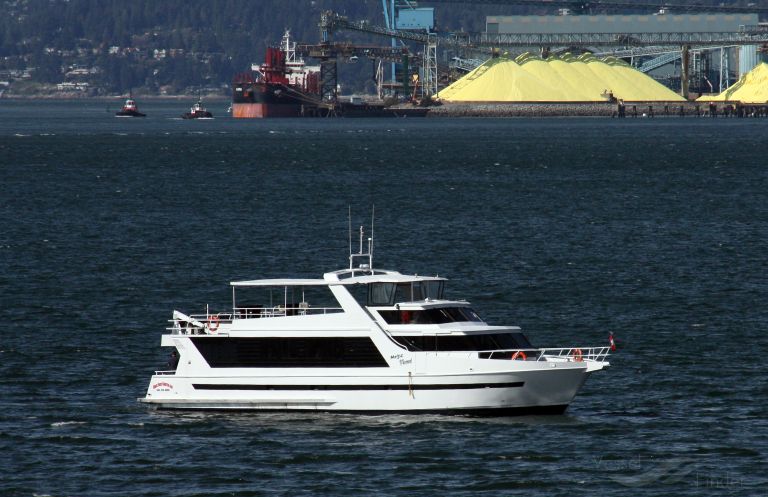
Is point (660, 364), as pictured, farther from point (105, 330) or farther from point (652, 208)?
point (652, 208)

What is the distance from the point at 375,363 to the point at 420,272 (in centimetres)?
2867

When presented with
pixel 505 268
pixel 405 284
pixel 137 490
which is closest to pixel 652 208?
pixel 505 268

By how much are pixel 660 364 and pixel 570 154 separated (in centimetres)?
12099

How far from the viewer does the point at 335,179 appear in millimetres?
128375

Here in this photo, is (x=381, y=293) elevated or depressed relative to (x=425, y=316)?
elevated

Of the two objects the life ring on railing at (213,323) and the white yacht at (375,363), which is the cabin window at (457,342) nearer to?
the white yacht at (375,363)

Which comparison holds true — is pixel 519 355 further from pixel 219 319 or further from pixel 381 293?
pixel 219 319

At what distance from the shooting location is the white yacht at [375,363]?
38062 mm

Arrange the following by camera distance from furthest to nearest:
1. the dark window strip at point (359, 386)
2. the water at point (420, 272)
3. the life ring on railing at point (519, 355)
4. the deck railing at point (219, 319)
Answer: the deck railing at point (219, 319), the life ring on railing at point (519, 355), the dark window strip at point (359, 386), the water at point (420, 272)

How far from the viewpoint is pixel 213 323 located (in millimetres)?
39969

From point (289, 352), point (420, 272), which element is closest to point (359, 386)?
point (289, 352)

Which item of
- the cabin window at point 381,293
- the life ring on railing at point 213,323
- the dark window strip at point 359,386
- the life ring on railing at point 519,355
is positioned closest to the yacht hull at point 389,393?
the dark window strip at point 359,386

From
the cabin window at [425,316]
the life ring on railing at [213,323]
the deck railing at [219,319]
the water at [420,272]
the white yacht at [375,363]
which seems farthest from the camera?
the deck railing at [219,319]

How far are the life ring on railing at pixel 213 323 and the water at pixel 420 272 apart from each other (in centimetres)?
218
